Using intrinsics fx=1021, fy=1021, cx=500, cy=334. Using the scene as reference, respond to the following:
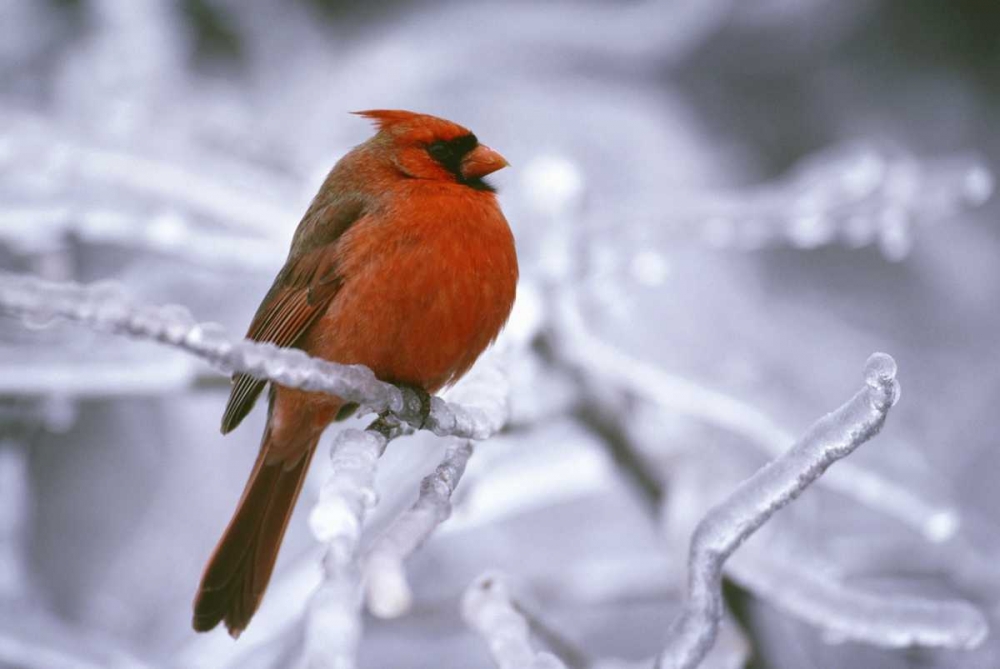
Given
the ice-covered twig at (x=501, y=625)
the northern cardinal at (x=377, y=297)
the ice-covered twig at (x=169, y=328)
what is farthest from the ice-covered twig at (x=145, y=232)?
the ice-covered twig at (x=169, y=328)

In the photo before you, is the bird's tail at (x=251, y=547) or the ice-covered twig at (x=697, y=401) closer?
the bird's tail at (x=251, y=547)

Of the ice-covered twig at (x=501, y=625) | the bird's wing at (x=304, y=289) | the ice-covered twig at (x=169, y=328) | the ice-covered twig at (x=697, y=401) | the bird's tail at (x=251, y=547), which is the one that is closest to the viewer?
the ice-covered twig at (x=169, y=328)

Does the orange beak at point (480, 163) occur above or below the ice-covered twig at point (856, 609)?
above

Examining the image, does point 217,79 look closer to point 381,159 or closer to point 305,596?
point 305,596

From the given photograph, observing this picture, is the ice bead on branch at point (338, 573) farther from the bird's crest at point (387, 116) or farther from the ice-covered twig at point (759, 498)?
the bird's crest at point (387, 116)

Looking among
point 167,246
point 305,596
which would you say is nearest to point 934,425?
point 305,596

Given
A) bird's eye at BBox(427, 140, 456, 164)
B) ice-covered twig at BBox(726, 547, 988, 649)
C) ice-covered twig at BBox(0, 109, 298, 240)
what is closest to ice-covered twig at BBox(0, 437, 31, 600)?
ice-covered twig at BBox(0, 109, 298, 240)

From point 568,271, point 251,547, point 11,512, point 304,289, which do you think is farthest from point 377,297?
point 11,512

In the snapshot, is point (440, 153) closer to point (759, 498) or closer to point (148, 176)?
point (759, 498)
